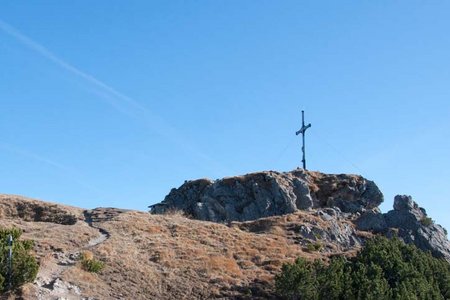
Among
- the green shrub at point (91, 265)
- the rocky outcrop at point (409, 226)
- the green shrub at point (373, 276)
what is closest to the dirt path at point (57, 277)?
the green shrub at point (91, 265)

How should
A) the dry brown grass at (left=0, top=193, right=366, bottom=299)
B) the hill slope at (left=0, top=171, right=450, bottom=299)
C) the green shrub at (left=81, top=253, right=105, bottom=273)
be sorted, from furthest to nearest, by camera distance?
the hill slope at (left=0, top=171, right=450, bottom=299), the dry brown grass at (left=0, top=193, right=366, bottom=299), the green shrub at (left=81, top=253, right=105, bottom=273)

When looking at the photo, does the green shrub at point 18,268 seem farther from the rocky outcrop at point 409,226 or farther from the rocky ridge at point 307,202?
the rocky outcrop at point 409,226

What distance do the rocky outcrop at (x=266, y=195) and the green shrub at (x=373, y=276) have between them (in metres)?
11.6

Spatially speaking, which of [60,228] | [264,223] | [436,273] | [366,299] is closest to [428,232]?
[436,273]

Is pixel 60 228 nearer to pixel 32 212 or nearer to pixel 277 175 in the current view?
pixel 32 212

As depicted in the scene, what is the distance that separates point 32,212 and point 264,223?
48.4 ft

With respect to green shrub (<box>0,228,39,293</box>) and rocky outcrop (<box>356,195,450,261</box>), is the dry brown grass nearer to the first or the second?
green shrub (<box>0,228,39,293</box>)

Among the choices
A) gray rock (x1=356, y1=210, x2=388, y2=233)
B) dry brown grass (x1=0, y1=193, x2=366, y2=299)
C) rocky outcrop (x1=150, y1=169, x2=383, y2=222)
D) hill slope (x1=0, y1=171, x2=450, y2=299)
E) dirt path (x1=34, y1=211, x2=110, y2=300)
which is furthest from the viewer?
rocky outcrop (x1=150, y1=169, x2=383, y2=222)

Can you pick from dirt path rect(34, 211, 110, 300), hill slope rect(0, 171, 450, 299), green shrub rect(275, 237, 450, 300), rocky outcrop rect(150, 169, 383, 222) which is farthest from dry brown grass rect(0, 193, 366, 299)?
rocky outcrop rect(150, 169, 383, 222)

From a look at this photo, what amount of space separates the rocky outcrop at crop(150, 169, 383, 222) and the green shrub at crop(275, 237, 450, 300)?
1158 cm

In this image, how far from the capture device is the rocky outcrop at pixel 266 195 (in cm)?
4322

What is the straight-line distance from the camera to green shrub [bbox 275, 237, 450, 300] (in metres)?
23.8

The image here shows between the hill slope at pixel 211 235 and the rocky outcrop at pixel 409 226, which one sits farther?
the rocky outcrop at pixel 409 226

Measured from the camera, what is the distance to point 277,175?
4497 cm
